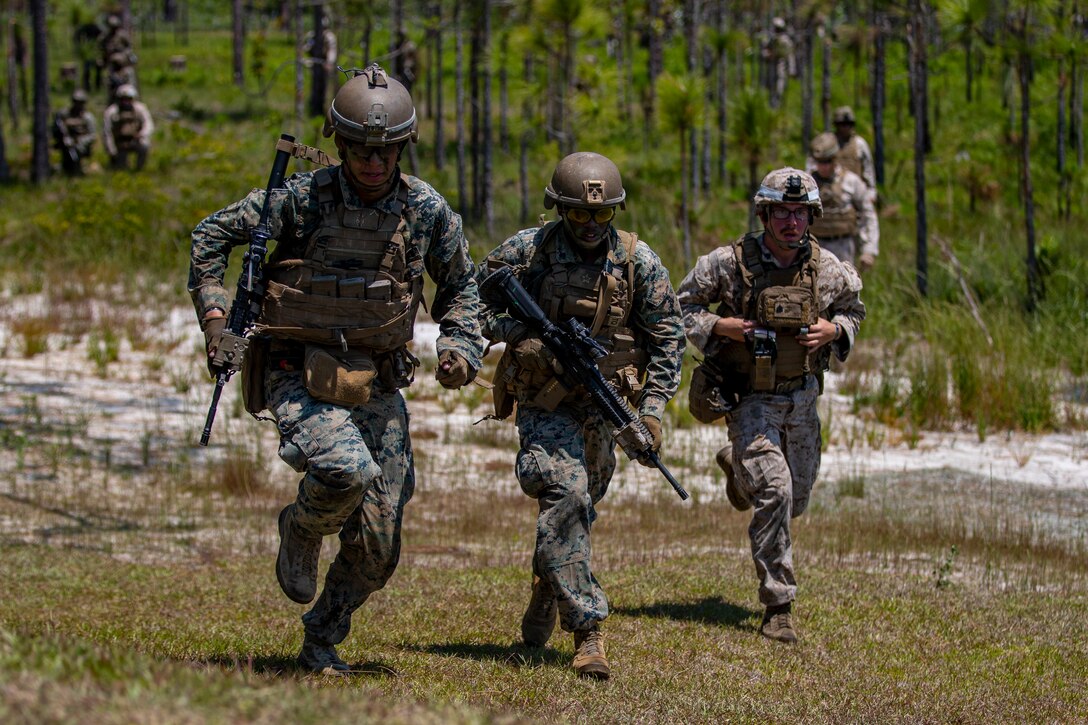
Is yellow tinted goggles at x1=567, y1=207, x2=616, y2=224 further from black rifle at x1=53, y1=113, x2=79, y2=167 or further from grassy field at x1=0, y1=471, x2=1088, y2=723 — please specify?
black rifle at x1=53, y1=113, x2=79, y2=167

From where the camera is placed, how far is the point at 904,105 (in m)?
41.5

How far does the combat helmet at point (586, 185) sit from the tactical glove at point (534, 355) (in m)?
0.57

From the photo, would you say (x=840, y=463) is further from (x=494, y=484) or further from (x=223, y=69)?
(x=223, y=69)

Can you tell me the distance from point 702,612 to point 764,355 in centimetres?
141

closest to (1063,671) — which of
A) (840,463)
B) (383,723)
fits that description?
(383,723)

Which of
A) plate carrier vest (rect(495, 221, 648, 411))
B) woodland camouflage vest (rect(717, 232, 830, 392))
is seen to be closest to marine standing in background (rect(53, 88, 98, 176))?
woodland camouflage vest (rect(717, 232, 830, 392))

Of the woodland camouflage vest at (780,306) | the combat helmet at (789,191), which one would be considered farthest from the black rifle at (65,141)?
the combat helmet at (789,191)

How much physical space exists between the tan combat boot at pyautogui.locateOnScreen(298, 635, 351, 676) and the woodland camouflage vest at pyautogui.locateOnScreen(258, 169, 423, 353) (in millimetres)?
1179

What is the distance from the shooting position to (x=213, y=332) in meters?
5.38

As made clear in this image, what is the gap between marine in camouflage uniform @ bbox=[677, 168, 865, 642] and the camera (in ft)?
22.4

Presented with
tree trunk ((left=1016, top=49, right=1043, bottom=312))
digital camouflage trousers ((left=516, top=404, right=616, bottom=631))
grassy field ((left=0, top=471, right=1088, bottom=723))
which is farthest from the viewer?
tree trunk ((left=1016, top=49, right=1043, bottom=312))

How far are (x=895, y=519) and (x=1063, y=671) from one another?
3289 mm

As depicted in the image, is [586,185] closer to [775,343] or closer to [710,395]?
[775,343]

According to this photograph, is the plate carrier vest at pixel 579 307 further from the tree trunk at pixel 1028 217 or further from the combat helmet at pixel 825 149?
the tree trunk at pixel 1028 217
